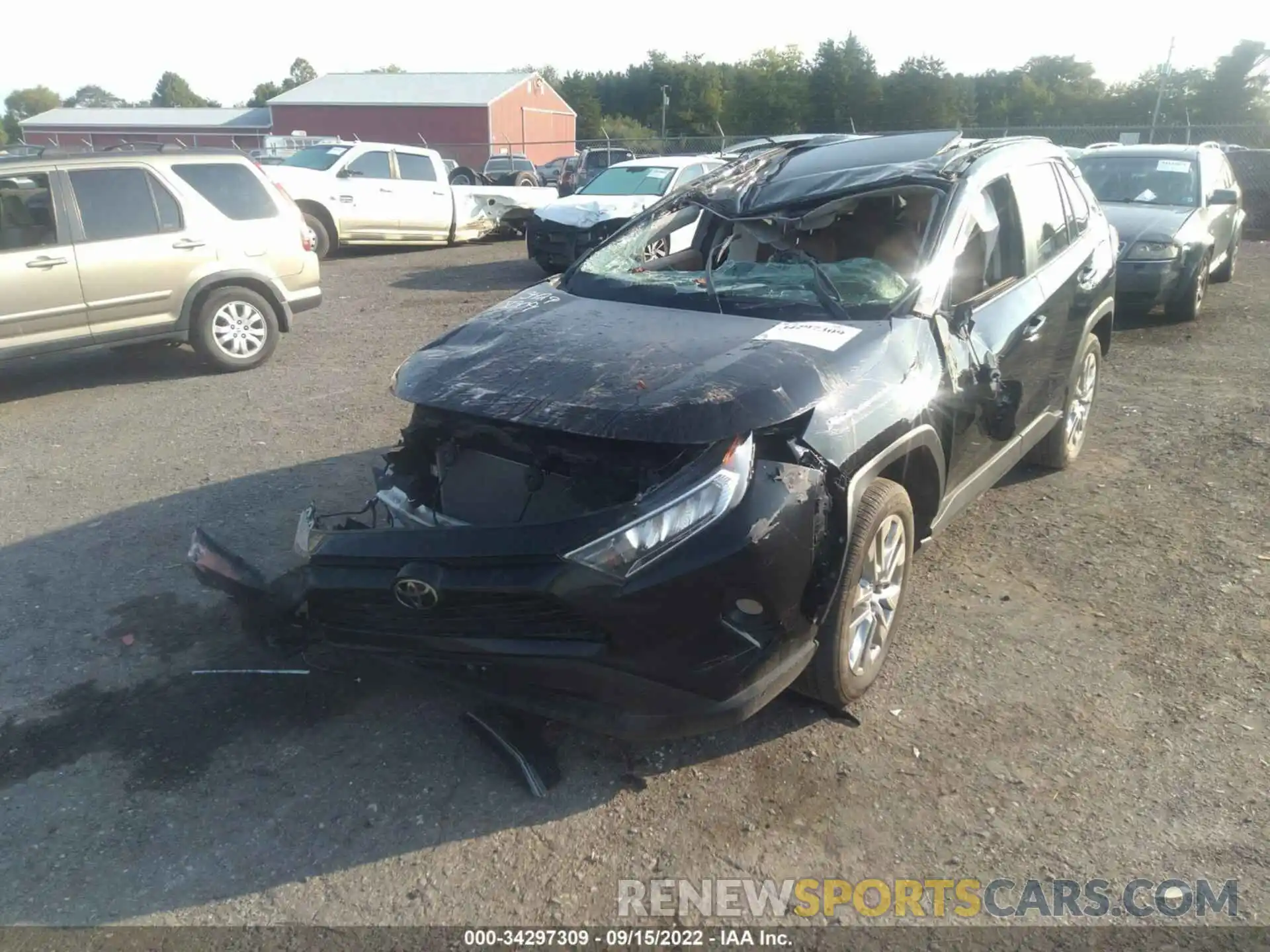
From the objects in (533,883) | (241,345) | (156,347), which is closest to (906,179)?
(533,883)

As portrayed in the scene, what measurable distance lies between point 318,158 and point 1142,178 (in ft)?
38.9

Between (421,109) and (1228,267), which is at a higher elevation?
(421,109)

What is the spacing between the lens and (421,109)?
177 feet

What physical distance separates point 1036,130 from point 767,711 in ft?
102

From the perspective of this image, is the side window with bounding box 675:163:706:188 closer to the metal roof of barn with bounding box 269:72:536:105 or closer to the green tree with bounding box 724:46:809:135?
the green tree with bounding box 724:46:809:135

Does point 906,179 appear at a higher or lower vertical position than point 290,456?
higher

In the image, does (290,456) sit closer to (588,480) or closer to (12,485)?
(12,485)

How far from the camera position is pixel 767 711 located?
357cm

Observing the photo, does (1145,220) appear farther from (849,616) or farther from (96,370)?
(96,370)

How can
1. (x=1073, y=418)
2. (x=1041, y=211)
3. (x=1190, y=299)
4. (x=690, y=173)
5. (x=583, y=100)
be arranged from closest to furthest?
1. (x=1041, y=211)
2. (x=1073, y=418)
3. (x=1190, y=299)
4. (x=690, y=173)
5. (x=583, y=100)

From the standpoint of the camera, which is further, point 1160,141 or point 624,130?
point 624,130

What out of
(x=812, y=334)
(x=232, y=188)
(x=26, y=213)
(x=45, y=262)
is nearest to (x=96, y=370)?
(x=45, y=262)

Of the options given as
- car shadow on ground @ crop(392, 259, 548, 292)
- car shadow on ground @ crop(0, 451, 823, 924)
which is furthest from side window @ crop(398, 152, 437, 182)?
car shadow on ground @ crop(0, 451, 823, 924)

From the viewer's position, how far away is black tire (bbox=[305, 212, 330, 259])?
14781mm
